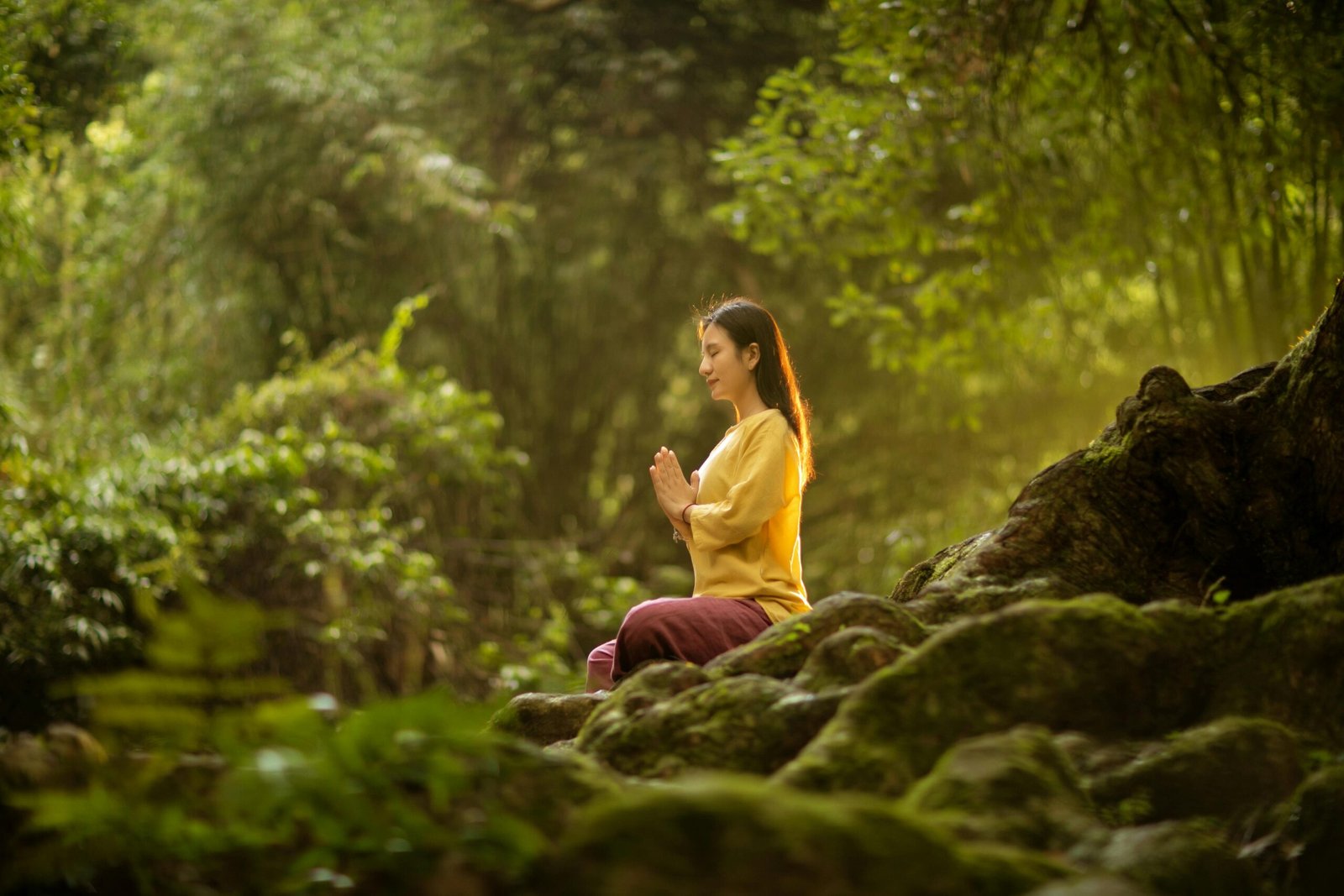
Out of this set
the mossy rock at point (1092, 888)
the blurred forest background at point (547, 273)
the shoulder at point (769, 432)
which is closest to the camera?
the mossy rock at point (1092, 888)

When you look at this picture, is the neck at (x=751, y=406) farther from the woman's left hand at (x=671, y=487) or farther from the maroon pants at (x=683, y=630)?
the maroon pants at (x=683, y=630)

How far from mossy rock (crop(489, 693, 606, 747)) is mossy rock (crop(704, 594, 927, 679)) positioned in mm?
692

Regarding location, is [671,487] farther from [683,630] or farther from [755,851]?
[755,851]

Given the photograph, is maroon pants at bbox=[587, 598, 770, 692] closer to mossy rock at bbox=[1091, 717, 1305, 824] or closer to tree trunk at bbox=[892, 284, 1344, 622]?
tree trunk at bbox=[892, 284, 1344, 622]

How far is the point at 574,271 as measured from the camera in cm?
1362

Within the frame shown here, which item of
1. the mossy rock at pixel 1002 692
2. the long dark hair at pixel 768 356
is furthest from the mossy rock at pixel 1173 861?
the long dark hair at pixel 768 356

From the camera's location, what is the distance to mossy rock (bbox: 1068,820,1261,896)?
2129 mm

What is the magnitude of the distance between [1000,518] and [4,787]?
11.4m

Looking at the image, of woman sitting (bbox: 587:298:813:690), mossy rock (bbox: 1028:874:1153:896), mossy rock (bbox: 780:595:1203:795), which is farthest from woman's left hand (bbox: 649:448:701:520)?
mossy rock (bbox: 1028:874:1153:896)

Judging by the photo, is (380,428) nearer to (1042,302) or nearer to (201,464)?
(201,464)

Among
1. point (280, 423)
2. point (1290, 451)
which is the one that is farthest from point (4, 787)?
point (280, 423)

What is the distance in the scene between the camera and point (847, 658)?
2980mm

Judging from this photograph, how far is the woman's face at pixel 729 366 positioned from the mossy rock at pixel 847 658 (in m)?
1.65

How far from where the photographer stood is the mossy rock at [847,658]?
9.69ft
